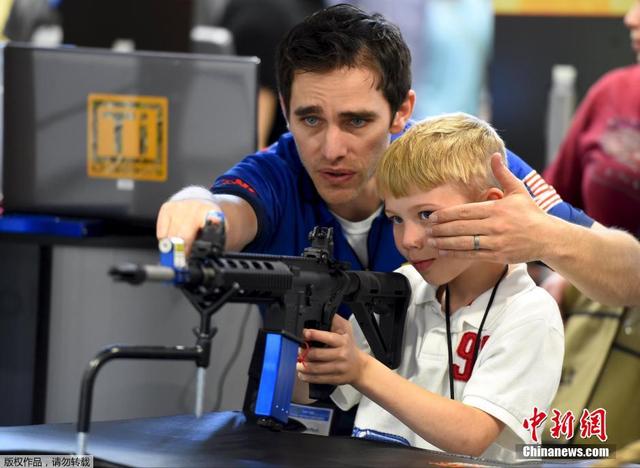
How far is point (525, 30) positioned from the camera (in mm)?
4621

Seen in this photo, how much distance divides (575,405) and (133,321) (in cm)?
112

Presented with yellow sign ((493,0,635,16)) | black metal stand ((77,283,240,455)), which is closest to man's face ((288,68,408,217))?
black metal stand ((77,283,240,455))

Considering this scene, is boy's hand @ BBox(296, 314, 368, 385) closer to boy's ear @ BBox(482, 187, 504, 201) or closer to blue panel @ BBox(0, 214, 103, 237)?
boy's ear @ BBox(482, 187, 504, 201)

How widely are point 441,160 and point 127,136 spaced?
1255 mm

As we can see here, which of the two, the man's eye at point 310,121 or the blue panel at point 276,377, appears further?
the man's eye at point 310,121

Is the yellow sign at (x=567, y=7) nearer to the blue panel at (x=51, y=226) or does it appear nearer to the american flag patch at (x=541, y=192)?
the blue panel at (x=51, y=226)

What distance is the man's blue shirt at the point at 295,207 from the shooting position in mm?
2127

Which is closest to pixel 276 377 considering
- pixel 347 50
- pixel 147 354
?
pixel 147 354

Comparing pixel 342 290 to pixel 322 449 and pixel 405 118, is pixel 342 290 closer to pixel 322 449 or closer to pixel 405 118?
pixel 322 449

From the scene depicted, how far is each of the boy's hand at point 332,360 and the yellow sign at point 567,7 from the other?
323cm

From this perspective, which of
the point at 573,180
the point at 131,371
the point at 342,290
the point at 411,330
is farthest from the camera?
the point at 573,180

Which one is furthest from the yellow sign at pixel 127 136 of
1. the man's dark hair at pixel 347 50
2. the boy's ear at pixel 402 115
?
the boy's ear at pixel 402 115

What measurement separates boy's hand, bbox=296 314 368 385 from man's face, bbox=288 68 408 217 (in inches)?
20.2

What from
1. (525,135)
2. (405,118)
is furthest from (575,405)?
(525,135)
